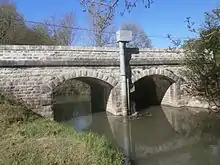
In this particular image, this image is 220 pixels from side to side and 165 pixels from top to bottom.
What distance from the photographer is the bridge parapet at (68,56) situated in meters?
10.2

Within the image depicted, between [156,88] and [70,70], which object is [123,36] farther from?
[156,88]

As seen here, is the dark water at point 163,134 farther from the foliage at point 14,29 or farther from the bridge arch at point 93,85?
the foliage at point 14,29

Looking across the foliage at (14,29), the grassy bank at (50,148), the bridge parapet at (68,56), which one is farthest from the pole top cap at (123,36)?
the foliage at (14,29)

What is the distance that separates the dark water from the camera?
21.9 ft

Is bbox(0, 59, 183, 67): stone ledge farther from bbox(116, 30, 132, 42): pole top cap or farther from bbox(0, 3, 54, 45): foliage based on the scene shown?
bbox(0, 3, 54, 45): foliage

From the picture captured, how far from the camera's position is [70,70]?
11172 millimetres

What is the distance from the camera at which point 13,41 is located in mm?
21109

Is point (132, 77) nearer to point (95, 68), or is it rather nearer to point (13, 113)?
point (95, 68)

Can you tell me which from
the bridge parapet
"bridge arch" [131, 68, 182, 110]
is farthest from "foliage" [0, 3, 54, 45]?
the bridge parapet

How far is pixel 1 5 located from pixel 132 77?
14201 millimetres

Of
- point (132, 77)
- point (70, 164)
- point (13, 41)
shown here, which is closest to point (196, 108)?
point (132, 77)

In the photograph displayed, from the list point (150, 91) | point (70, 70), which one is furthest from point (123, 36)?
point (150, 91)

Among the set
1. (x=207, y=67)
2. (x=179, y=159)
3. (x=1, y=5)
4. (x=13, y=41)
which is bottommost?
(x=179, y=159)

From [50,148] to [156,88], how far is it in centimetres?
1227
